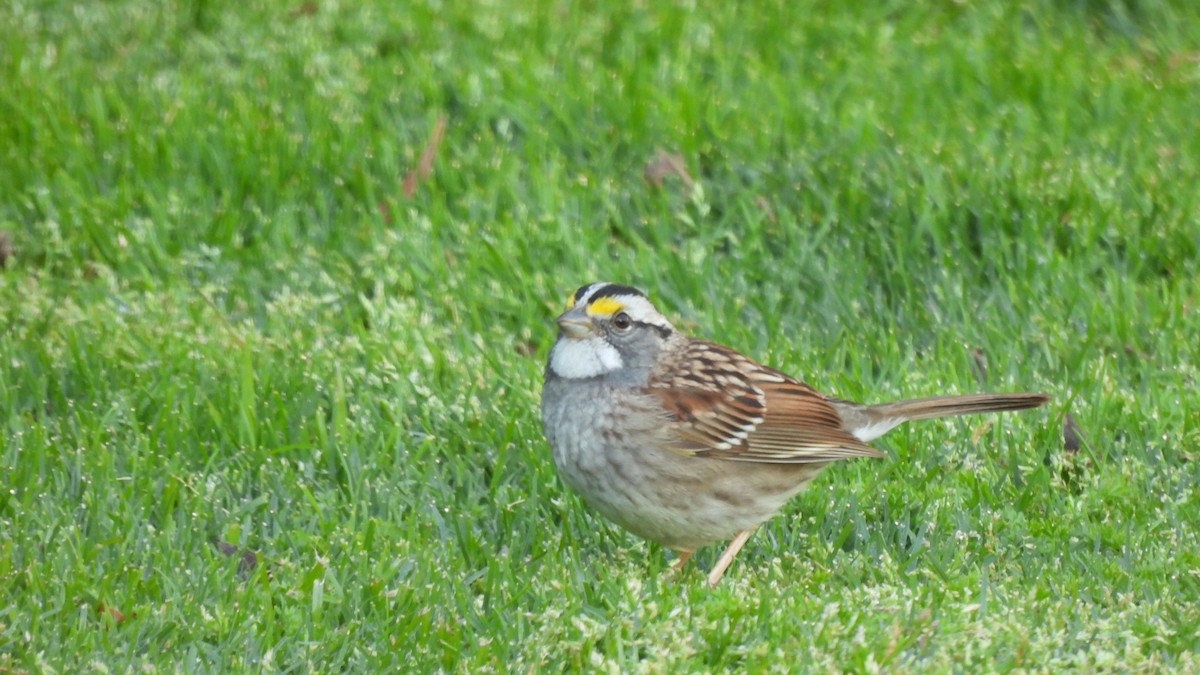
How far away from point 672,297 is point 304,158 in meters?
2.00

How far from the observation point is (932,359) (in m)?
6.50

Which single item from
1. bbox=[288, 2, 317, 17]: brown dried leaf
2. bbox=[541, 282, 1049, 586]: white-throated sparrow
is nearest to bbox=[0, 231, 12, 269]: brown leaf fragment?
bbox=[288, 2, 317, 17]: brown dried leaf

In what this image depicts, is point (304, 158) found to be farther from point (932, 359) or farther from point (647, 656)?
point (647, 656)

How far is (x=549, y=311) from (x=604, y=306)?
1.71 m

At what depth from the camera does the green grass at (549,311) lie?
471 centimetres

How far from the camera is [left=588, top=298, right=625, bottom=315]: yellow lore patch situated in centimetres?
526

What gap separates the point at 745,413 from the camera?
5414 millimetres

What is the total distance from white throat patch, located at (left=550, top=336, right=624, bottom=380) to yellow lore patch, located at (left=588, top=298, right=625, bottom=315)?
0.09 meters

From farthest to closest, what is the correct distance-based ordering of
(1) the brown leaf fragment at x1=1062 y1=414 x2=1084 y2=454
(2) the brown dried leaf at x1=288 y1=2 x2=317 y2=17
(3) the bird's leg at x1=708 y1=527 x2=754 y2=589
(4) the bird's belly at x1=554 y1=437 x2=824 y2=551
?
(2) the brown dried leaf at x1=288 y1=2 x2=317 y2=17, (1) the brown leaf fragment at x1=1062 y1=414 x2=1084 y2=454, (3) the bird's leg at x1=708 y1=527 x2=754 y2=589, (4) the bird's belly at x1=554 y1=437 x2=824 y2=551

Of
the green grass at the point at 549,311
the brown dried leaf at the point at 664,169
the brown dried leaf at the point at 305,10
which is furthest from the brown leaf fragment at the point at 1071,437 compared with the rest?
the brown dried leaf at the point at 305,10

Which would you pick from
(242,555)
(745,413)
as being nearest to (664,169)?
(745,413)

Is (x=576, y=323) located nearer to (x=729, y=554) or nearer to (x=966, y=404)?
(x=729, y=554)

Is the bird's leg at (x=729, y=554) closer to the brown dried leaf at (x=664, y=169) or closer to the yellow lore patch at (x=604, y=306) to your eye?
the yellow lore patch at (x=604, y=306)

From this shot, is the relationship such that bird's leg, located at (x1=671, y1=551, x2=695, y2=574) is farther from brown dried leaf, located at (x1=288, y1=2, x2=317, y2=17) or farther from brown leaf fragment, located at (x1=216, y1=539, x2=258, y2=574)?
brown dried leaf, located at (x1=288, y1=2, x2=317, y2=17)
